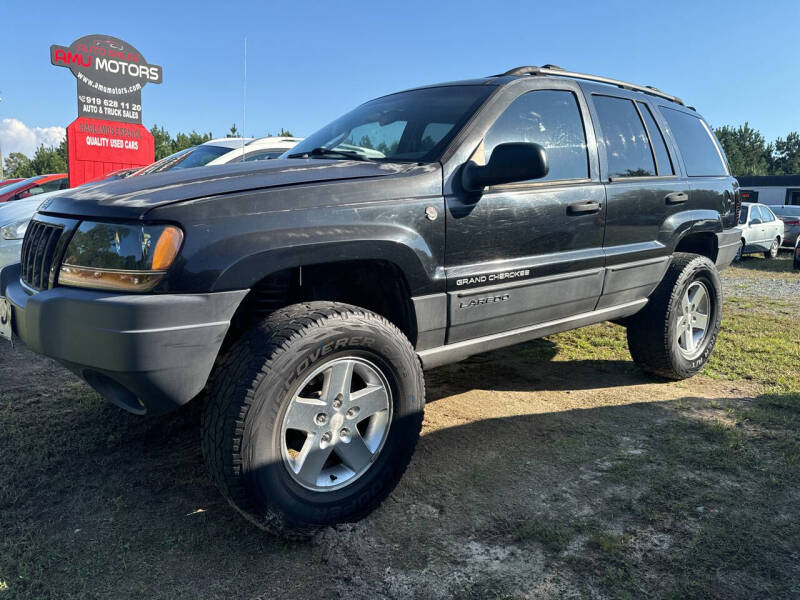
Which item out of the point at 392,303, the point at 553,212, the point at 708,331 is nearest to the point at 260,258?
the point at 392,303

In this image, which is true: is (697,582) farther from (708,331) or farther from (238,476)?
(708,331)

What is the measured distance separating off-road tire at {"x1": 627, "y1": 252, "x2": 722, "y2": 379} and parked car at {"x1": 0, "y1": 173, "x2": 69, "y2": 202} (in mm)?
9889

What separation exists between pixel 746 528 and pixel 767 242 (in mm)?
15139

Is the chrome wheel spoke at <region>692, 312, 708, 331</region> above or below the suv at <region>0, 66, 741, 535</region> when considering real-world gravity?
below

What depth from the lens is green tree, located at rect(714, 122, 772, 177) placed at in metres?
76.4

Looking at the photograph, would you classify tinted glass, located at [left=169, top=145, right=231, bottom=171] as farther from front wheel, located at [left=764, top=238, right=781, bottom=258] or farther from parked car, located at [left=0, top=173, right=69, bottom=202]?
front wheel, located at [left=764, top=238, right=781, bottom=258]

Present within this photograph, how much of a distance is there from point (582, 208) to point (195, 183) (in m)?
2.06

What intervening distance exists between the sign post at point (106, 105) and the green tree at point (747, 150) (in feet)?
256

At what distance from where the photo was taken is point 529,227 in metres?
3.12

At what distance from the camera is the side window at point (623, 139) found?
371 cm

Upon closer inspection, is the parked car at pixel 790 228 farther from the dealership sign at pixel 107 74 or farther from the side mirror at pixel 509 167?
the side mirror at pixel 509 167

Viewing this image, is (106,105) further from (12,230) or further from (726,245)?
(726,245)

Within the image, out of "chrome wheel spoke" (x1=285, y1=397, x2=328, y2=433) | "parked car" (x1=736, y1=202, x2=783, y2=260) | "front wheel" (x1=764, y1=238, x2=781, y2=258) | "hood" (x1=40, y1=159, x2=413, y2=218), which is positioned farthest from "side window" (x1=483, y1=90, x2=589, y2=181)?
"front wheel" (x1=764, y1=238, x2=781, y2=258)

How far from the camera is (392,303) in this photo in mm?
2824
